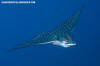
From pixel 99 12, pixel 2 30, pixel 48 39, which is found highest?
pixel 99 12

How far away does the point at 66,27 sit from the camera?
17.3 ft

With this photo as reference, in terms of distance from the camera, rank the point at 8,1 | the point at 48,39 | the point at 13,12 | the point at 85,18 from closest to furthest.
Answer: the point at 48,39 < the point at 8,1 < the point at 13,12 < the point at 85,18

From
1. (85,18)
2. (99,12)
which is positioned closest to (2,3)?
(85,18)

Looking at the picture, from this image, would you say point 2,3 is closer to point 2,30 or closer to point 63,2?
point 2,30

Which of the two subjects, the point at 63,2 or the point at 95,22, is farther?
the point at 95,22

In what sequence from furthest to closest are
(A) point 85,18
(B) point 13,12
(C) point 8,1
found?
(A) point 85,18 → (B) point 13,12 → (C) point 8,1

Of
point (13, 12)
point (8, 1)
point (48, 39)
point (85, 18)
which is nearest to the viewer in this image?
point (48, 39)

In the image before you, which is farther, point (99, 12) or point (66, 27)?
point (99, 12)

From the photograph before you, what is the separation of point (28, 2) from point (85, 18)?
2.37 meters

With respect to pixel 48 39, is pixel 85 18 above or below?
above

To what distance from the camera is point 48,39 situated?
4.98 m

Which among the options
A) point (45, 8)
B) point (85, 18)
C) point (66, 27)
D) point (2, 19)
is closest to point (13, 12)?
point (2, 19)

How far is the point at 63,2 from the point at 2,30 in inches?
90.6

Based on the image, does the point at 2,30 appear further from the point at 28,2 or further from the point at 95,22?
the point at 95,22
